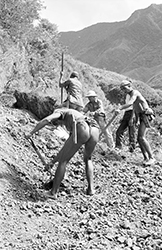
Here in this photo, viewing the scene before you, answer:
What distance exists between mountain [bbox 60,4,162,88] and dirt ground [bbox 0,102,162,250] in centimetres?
6834

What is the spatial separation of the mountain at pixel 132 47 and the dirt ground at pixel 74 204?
224ft

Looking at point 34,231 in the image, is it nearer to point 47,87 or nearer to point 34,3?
point 47,87

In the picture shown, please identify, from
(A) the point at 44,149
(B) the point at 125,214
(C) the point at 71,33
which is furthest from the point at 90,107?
(C) the point at 71,33

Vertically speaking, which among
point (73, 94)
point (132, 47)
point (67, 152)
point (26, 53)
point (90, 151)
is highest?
point (26, 53)

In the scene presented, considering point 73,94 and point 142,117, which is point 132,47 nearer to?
point 142,117

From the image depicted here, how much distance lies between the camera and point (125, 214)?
558cm

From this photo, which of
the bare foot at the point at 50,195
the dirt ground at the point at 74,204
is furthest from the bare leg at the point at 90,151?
the bare foot at the point at 50,195

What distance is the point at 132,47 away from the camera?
306 feet

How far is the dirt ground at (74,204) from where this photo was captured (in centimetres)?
455

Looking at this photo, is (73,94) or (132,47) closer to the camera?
(73,94)

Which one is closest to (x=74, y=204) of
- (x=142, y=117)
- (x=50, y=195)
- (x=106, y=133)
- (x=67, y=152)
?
(x=50, y=195)

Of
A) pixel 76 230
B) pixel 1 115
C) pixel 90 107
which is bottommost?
pixel 76 230

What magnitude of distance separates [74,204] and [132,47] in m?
91.3

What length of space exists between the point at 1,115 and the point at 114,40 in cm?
9336
